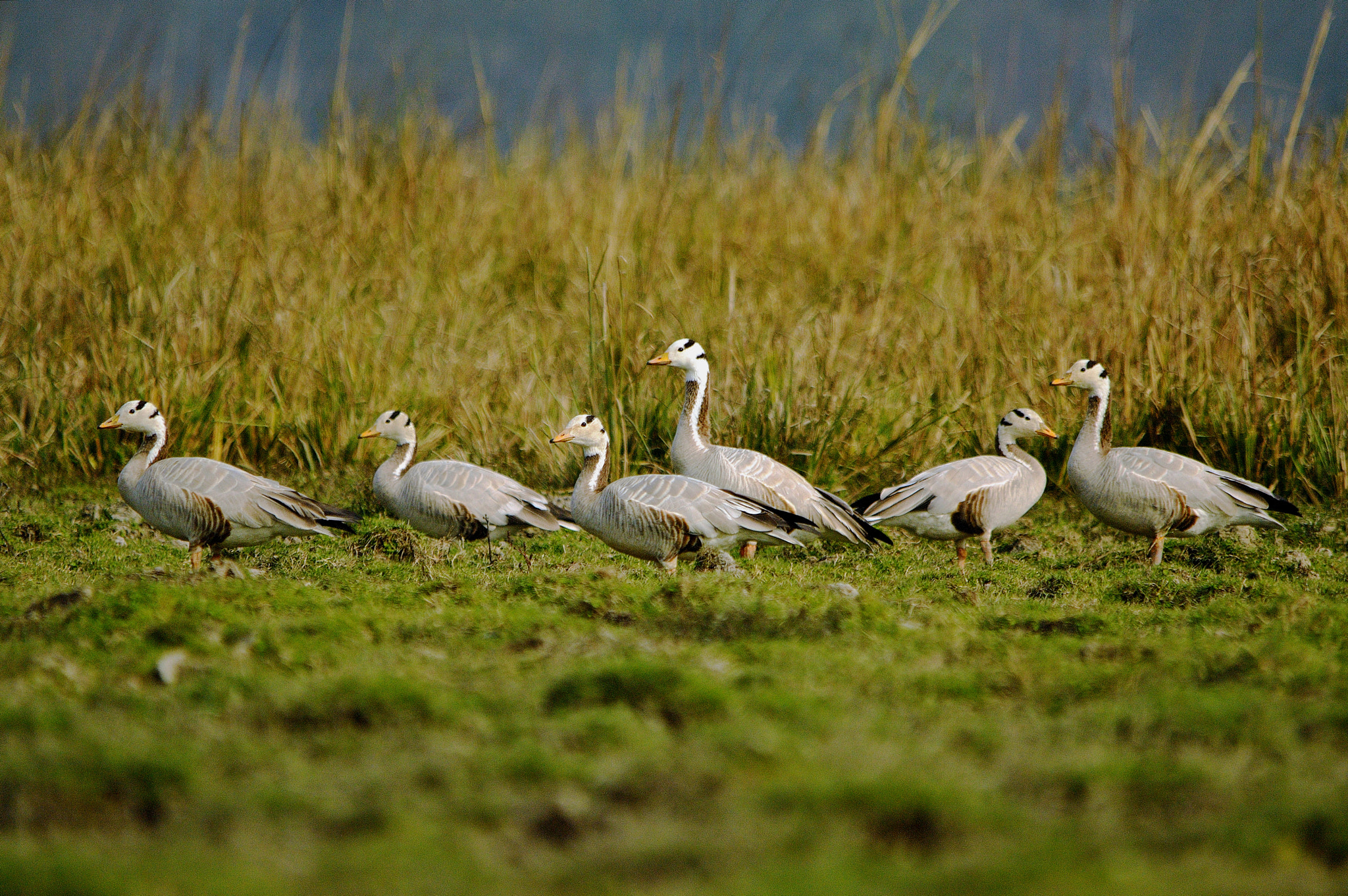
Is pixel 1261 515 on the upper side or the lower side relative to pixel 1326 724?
lower

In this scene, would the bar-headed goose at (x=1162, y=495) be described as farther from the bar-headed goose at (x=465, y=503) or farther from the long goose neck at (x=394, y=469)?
the long goose neck at (x=394, y=469)

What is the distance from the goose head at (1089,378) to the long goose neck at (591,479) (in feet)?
10.1

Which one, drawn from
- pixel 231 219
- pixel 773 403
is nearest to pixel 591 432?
pixel 773 403

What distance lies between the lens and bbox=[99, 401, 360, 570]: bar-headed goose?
6.63 m

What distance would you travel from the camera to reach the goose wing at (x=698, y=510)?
6.39 m

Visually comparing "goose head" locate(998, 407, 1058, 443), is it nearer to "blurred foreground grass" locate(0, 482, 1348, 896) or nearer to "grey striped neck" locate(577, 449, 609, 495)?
"blurred foreground grass" locate(0, 482, 1348, 896)

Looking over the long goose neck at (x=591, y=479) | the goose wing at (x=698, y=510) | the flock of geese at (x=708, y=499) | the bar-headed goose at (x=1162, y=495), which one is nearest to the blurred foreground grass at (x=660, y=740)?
the goose wing at (x=698, y=510)

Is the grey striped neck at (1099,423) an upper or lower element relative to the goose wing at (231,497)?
upper

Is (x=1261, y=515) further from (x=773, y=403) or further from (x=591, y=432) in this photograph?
(x=591, y=432)

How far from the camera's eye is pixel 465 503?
715cm

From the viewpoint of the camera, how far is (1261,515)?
278 inches

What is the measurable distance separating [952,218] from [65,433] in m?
8.29

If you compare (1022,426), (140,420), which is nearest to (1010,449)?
(1022,426)

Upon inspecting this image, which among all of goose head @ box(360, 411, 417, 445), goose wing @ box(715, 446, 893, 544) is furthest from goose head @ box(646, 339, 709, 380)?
goose head @ box(360, 411, 417, 445)
